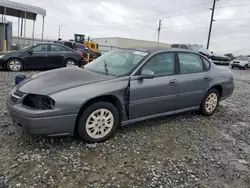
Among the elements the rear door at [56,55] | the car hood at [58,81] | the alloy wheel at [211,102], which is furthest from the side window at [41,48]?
the alloy wheel at [211,102]

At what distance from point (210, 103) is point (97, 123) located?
283cm

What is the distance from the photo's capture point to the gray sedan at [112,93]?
2963mm

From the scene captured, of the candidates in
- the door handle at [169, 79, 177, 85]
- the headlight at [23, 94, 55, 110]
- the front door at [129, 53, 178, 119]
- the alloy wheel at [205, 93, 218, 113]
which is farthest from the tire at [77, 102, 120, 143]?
the alloy wheel at [205, 93, 218, 113]

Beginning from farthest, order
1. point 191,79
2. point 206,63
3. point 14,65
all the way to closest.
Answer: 1. point 14,65
2. point 206,63
3. point 191,79

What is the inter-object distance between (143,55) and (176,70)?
750 millimetres

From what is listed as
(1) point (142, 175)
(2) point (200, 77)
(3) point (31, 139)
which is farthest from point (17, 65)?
(1) point (142, 175)

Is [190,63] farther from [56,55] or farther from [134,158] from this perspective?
[56,55]

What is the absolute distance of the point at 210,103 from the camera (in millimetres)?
4961

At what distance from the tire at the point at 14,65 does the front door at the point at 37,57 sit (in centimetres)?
24

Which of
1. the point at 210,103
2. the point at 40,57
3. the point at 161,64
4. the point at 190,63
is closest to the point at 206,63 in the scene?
the point at 190,63

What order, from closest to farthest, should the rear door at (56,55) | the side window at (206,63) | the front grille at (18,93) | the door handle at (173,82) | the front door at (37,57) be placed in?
the front grille at (18,93) < the door handle at (173,82) < the side window at (206,63) < the front door at (37,57) < the rear door at (56,55)

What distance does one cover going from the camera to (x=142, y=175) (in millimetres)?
2650

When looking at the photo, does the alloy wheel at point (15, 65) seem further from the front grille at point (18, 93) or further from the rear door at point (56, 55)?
the front grille at point (18, 93)

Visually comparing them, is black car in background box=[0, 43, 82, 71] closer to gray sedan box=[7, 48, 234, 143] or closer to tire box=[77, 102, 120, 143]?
gray sedan box=[7, 48, 234, 143]
